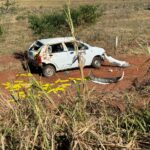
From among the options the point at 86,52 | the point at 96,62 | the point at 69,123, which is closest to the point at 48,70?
the point at 86,52

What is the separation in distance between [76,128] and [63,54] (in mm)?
16846

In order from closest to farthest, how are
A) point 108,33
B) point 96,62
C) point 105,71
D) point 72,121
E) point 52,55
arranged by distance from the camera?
point 72,121 < point 52,55 < point 105,71 < point 96,62 < point 108,33

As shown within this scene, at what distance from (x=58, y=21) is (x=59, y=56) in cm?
738

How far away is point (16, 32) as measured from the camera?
3534 cm

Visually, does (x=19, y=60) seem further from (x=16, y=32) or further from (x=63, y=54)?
(x=16, y=32)

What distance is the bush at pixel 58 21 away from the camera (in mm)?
27500

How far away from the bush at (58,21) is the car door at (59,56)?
6087mm

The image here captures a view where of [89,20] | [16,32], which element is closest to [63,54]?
[89,20]

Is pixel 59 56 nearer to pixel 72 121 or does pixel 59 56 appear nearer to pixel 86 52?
pixel 86 52

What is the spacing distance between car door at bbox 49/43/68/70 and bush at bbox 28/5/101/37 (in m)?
6.09

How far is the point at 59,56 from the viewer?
2092 cm

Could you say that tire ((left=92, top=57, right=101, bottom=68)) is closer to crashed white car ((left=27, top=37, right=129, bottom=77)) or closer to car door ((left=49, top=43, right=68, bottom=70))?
crashed white car ((left=27, top=37, right=129, bottom=77))

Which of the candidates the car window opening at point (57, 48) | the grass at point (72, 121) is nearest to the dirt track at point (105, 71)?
the car window opening at point (57, 48)

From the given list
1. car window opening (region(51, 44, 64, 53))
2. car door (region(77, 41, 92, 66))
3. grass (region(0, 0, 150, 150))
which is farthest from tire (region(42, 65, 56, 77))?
grass (region(0, 0, 150, 150))
